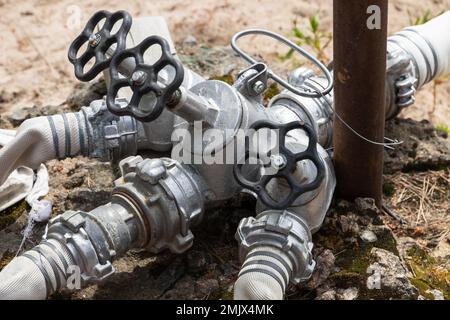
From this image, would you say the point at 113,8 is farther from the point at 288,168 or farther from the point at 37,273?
the point at 37,273

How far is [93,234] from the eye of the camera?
1.80 metres

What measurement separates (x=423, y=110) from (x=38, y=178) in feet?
5.13

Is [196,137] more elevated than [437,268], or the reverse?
[196,137]

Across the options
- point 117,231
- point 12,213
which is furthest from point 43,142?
point 117,231

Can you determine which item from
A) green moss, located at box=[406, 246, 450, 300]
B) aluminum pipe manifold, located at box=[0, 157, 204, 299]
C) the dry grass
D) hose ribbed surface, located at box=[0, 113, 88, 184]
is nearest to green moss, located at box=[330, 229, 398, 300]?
green moss, located at box=[406, 246, 450, 300]

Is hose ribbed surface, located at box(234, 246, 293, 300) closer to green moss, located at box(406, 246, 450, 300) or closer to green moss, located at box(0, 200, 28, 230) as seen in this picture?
green moss, located at box(406, 246, 450, 300)

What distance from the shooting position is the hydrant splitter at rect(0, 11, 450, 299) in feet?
5.74

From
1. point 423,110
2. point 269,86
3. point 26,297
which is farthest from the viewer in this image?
point 423,110

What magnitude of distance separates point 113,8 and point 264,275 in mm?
2068

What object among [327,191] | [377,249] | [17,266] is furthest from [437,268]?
[17,266]

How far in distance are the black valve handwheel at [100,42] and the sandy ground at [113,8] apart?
1.09 m

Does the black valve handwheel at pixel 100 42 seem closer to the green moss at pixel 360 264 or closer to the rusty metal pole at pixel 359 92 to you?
the rusty metal pole at pixel 359 92

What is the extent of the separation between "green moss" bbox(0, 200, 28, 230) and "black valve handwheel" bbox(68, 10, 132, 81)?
0.50m

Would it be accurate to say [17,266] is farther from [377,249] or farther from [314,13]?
[314,13]
